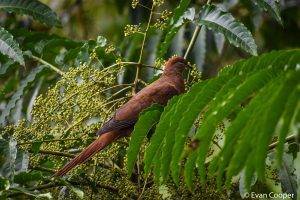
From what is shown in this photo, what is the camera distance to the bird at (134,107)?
9.18 ft

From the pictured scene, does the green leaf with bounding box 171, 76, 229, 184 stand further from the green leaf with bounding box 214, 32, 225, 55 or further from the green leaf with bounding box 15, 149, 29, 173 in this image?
the green leaf with bounding box 214, 32, 225, 55

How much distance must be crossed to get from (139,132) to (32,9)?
156cm

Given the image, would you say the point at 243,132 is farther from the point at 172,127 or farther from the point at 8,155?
the point at 8,155

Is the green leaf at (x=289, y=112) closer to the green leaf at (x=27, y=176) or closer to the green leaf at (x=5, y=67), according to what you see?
the green leaf at (x=27, y=176)

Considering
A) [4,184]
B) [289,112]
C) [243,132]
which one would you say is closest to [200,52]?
[4,184]

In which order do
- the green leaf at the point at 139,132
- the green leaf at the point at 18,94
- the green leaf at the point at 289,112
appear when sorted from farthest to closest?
the green leaf at the point at 18,94, the green leaf at the point at 139,132, the green leaf at the point at 289,112

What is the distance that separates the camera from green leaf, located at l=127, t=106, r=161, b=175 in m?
2.30

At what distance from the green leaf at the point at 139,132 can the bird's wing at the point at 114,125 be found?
0.54 m

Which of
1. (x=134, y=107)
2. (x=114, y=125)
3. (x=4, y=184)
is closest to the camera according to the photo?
(x=4, y=184)

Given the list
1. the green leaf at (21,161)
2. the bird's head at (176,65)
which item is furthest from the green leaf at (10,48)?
the bird's head at (176,65)

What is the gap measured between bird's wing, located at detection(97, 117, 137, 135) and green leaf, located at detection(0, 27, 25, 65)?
50cm

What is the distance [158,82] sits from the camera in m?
3.32

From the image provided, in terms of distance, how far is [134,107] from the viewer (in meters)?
3.08

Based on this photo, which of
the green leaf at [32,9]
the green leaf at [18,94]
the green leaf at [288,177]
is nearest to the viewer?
the green leaf at [288,177]
